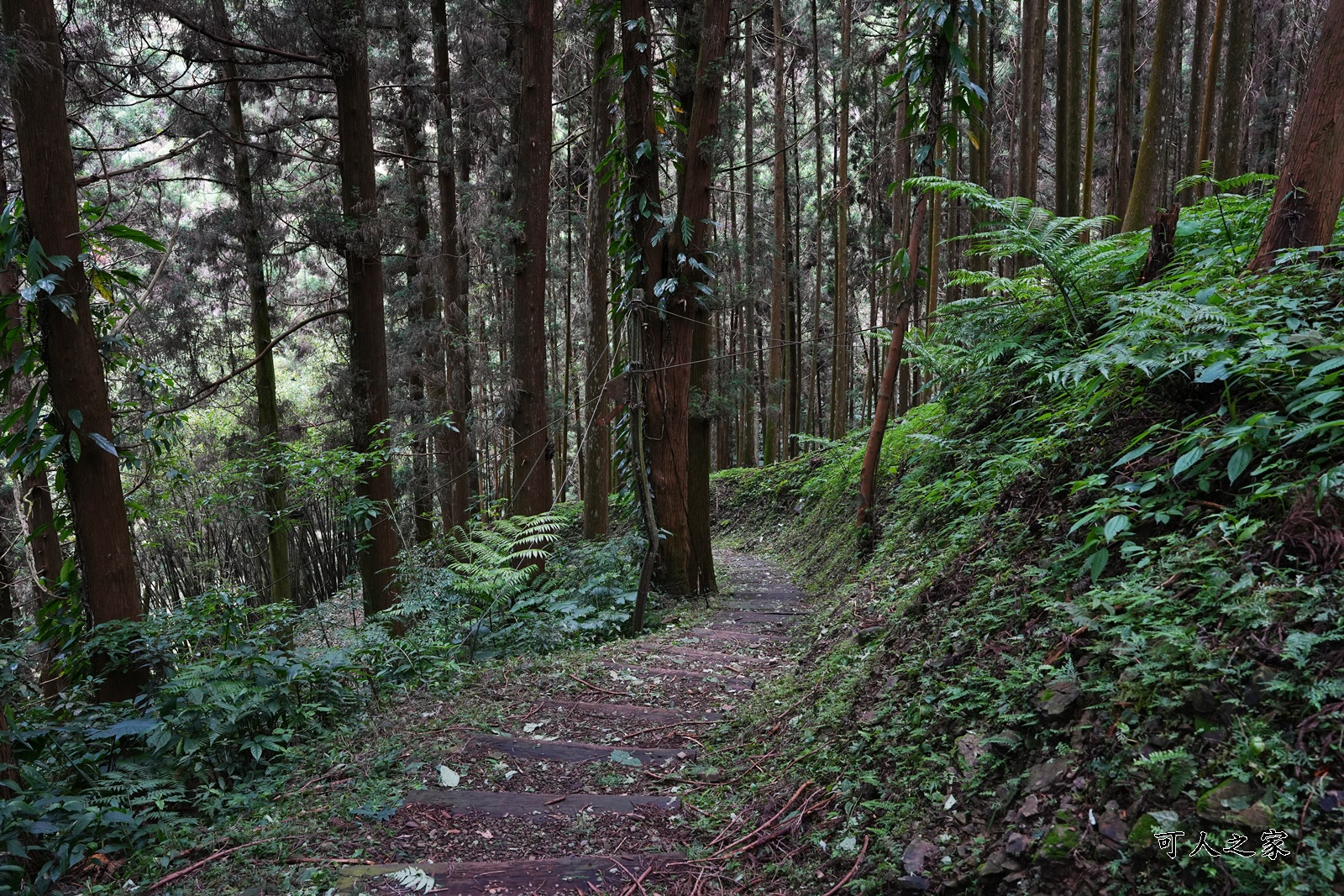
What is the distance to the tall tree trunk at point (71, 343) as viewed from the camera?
374 centimetres

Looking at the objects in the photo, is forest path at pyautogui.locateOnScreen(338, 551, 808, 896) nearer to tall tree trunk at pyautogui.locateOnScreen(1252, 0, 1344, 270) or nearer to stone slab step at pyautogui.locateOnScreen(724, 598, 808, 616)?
stone slab step at pyautogui.locateOnScreen(724, 598, 808, 616)

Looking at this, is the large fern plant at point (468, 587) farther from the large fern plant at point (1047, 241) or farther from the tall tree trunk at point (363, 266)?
the large fern plant at point (1047, 241)

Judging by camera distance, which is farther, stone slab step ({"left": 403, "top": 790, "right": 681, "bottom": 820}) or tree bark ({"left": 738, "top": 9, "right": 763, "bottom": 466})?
tree bark ({"left": 738, "top": 9, "right": 763, "bottom": 466})

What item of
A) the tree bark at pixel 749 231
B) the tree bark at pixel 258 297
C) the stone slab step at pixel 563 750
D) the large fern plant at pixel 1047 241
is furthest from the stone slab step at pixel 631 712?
the tree bark at pixel 749 231

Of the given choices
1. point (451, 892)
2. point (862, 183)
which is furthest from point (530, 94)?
point (862, 183)

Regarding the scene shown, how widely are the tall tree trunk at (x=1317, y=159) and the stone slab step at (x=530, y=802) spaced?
3.78 m

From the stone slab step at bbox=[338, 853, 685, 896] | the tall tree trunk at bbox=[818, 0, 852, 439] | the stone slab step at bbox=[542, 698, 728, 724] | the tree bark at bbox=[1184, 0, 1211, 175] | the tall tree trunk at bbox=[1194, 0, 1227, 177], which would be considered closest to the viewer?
the stone slab step at bbox=[338, 853, 685, 896]

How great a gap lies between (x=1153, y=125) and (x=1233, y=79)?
277cm

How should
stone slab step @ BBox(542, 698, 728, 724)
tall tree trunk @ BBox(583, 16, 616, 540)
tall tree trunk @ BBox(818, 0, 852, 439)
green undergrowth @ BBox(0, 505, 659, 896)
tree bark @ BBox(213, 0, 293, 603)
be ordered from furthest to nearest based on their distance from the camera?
tall tree trunk @ BBox(818, 0, 852, 439) < tree bark @ BBox(213, 0, 293, 603) < tall tree trunk @ BBox(583, 16, 616, 540) < stone slab step @ BBox(542, 698, 728, 724) < green undergrowth @ BBox(0, 505, 659, 896)

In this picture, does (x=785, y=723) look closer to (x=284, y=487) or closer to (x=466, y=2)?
(x=284, y=487)

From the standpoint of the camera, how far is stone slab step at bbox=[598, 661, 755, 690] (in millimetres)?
4578

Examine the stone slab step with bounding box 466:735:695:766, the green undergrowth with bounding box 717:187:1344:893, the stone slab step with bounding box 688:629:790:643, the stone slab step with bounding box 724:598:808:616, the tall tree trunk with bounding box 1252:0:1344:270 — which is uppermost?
the tall tree trunk with bounding box 1252:0:1344:270

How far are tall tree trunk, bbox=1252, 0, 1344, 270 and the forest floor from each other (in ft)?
10.7

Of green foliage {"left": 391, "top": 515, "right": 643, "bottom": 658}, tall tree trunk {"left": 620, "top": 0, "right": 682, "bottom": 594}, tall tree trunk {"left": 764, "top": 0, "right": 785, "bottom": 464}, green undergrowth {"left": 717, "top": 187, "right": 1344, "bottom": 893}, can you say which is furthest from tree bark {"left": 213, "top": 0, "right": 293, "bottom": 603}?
tall tree trunk {"left": 764, "top": 0, "right": 785, "bottom": 464}
